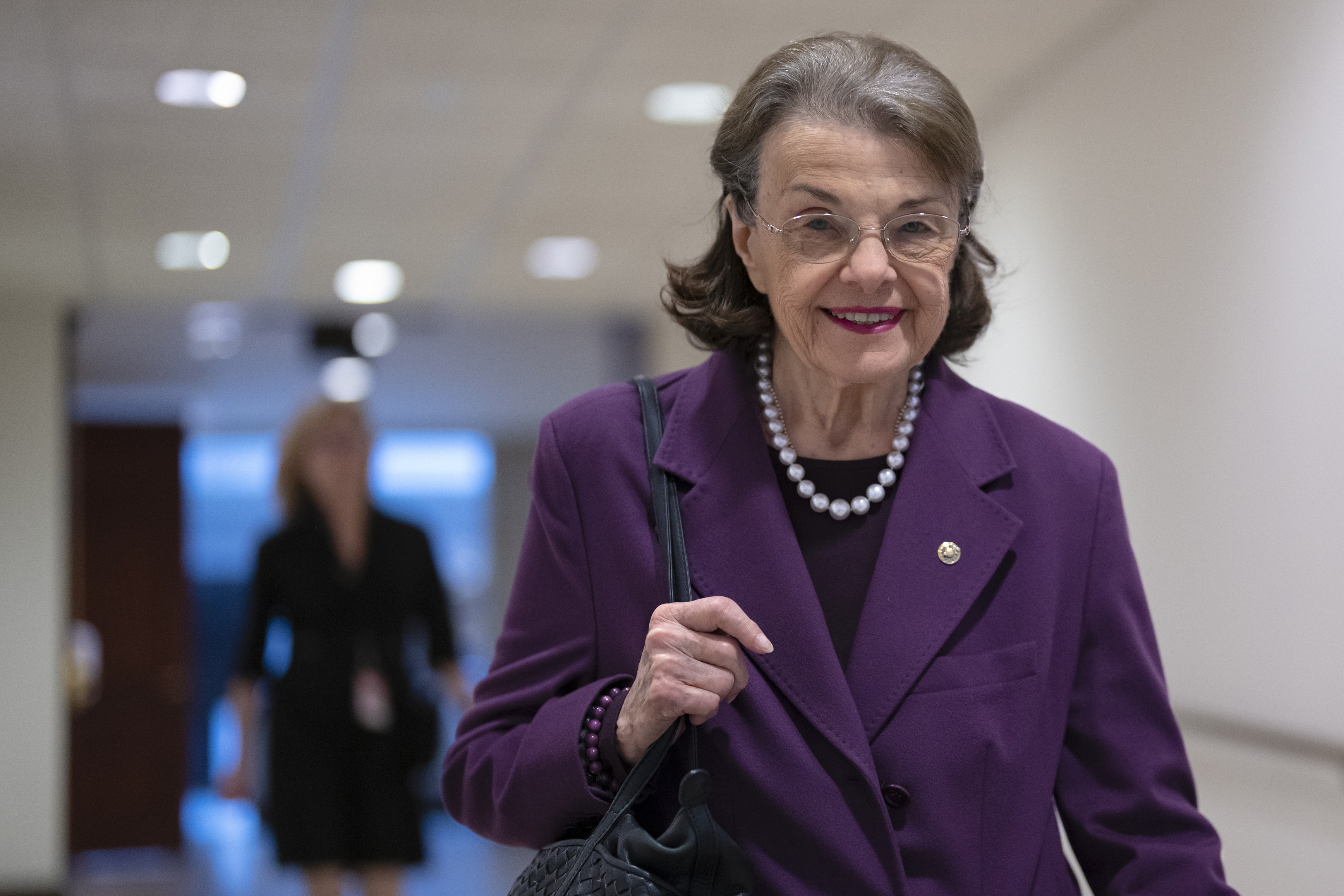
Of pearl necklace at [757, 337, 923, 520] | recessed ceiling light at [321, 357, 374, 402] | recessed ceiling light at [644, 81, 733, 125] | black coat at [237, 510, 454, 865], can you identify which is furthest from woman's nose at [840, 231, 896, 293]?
recessed ceiling light at [321, 357, 374, 402]

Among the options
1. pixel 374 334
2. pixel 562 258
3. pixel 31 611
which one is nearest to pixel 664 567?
pixel 562 258

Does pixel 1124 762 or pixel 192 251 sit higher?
pixel 192 251

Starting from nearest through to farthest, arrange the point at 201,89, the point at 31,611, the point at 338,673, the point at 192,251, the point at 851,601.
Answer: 1. the point at 851,601
2. the point at 338,673
3. the point at 201,89
4. the point at 192,251
5. the point at 31,611

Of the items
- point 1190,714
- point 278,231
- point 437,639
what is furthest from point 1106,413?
point 278,231

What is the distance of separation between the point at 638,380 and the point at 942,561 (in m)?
0.40

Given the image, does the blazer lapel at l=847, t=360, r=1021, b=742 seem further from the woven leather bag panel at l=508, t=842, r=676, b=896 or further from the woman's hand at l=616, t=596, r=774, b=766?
the woven leather bag panel at l=508, t=842, r=676, b=896

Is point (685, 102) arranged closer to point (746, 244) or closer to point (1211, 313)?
point (1211, 313)

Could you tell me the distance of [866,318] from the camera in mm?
1468

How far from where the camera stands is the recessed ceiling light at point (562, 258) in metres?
7.13

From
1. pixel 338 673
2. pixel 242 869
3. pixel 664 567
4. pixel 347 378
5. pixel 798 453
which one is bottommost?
pixel 242 869

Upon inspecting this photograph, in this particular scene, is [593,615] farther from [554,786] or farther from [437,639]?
[437,639]

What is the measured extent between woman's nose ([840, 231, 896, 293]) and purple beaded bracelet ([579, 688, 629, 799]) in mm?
484

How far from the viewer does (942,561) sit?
1.49 metres

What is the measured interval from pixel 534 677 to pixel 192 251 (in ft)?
19.7
